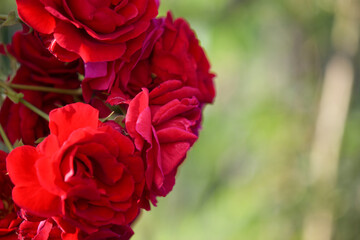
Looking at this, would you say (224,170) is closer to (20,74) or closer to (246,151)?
(246,151)

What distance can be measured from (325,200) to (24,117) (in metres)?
1.31

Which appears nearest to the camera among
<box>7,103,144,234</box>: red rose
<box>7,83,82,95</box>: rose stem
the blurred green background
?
<box>7,103,144,234</box>: red rose

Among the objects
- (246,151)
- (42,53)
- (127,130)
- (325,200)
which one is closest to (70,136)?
(127,130)

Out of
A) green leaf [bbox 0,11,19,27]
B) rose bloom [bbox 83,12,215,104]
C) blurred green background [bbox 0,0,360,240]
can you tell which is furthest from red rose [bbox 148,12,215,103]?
blurred green background [bbox 0,0,360,240]

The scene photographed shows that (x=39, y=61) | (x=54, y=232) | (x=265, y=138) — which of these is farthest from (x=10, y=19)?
(x=265, y=138)

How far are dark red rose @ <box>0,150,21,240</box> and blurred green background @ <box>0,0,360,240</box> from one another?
4.21 feet

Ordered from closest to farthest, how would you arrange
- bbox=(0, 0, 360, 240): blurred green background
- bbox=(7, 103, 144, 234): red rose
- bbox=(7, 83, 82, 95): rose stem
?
1. bbox=(7, 103, 144, 234): red rose
2. bbox=(7, 83, 82, 95): rose stem
3. bbox=(0, 0, 360, 240): blurred green background

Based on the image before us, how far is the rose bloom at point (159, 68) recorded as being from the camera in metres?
0.35

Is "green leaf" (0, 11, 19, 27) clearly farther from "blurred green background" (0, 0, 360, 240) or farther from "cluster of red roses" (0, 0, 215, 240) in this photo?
"blurred green background" (0, 0, 360, 240)

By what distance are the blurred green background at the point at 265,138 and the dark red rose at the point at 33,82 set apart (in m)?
1.25

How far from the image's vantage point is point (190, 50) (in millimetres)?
423

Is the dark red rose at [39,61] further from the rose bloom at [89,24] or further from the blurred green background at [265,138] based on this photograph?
the blurred green background at [265,138]

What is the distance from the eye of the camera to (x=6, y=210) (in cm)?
36

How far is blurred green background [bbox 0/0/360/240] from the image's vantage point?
1.60 metres
